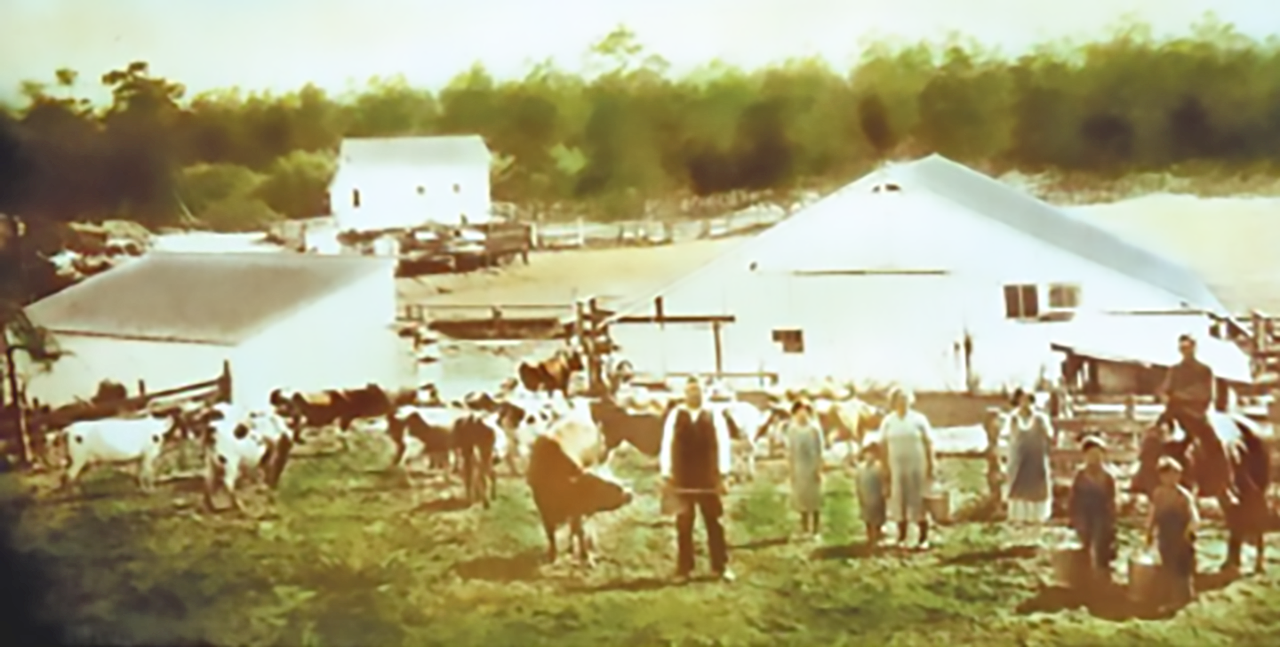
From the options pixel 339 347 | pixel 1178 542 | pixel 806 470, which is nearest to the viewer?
pixel 1178 542

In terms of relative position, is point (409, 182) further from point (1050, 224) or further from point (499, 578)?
point (1050, 224)

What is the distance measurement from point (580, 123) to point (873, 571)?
0.85 meters

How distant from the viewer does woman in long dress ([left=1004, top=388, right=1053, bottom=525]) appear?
235cm

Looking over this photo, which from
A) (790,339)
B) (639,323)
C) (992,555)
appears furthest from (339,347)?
(992,555)

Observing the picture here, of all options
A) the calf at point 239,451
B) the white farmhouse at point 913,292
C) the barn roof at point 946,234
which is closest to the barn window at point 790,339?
the white farmhouse at point 913,292

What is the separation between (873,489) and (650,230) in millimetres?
545

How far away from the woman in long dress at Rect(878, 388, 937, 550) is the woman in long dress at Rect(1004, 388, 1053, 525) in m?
0.13

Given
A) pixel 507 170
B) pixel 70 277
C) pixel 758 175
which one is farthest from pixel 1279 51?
pixel 70 277

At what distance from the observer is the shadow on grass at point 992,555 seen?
2350 mm

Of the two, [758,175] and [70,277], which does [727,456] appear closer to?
[758,175]

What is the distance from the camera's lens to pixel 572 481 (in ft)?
8.02

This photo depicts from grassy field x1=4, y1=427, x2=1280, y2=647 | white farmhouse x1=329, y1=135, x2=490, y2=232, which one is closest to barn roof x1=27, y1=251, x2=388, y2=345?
white farmhouse x1=329, y1=135, x2=490, y2=232

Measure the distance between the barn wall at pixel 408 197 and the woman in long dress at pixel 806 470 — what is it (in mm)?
618

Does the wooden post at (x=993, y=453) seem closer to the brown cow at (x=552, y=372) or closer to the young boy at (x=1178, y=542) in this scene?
the young boy at (x=1178, y=542)
